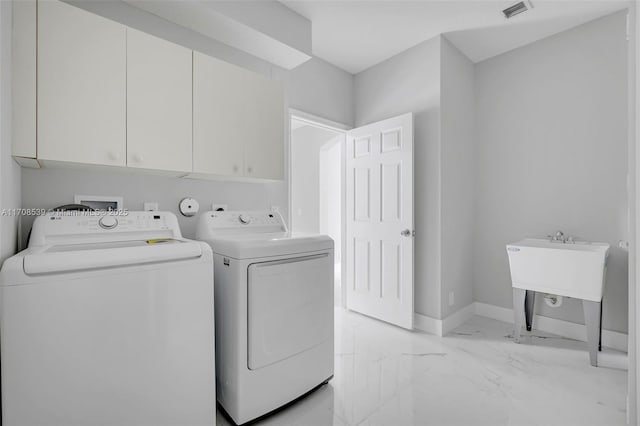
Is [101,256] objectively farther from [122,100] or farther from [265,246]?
[122,100]

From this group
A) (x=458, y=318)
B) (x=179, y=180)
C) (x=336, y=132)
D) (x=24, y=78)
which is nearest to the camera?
(x=24, y=78)

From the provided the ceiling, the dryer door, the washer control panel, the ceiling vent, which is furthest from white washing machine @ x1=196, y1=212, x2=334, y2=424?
the ceiling vent

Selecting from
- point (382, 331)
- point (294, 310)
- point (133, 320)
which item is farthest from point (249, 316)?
point (382, 331)

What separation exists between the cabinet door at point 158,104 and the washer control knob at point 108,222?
300 mm

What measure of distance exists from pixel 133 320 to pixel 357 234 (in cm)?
231

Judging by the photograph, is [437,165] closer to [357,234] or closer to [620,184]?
[357,234]

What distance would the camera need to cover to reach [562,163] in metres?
2.68

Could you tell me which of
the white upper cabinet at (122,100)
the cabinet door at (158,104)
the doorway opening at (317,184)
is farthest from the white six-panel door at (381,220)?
the doorway opening at (317,184)

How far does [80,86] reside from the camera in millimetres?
1420

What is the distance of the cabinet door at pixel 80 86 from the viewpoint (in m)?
1.35

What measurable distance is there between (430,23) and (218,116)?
1924mm

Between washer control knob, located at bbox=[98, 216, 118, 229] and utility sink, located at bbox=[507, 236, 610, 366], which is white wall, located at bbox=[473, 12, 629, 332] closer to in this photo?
utility sink, located at bbox=[507, 236, 610, 366]

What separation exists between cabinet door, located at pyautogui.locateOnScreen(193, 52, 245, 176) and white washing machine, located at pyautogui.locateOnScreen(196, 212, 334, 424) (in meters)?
0.48

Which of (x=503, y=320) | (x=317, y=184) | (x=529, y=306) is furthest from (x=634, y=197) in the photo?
(x=317, y=184)
